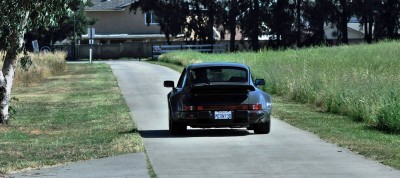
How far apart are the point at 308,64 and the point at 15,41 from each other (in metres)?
17.1

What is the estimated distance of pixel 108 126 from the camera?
746 inches

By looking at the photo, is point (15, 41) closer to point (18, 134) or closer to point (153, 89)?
point (18, 134)

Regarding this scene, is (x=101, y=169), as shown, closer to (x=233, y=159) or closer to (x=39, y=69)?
(x=233, y=159)

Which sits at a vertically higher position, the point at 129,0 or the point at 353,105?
the point at 129,0

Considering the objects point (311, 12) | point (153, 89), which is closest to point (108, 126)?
point (153, 89)

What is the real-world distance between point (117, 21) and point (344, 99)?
73.4m

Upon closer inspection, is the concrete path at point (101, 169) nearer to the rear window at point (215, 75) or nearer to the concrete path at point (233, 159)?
the concrete path at point (233, 159)

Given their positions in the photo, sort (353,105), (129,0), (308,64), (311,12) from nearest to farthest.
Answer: (353,105), (308,64), (311,12), (129,0)

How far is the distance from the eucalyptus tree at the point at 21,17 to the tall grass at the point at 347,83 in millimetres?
7048

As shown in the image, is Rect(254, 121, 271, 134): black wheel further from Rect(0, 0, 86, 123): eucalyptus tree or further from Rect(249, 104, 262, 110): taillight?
Rect(0, 0, 86, 123): eucalyptus tree

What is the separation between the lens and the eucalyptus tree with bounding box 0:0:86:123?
55.1ft

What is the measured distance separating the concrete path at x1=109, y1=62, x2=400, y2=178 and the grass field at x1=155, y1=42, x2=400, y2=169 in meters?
0.49

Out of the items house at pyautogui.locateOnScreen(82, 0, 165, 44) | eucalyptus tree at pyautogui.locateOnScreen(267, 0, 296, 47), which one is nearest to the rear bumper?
eucalyptus tree at pyautogui.locateOnScreen(267, 0, 296, 47)

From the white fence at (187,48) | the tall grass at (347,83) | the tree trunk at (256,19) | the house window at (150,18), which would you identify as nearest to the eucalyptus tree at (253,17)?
the tree trunk at (256,19)
